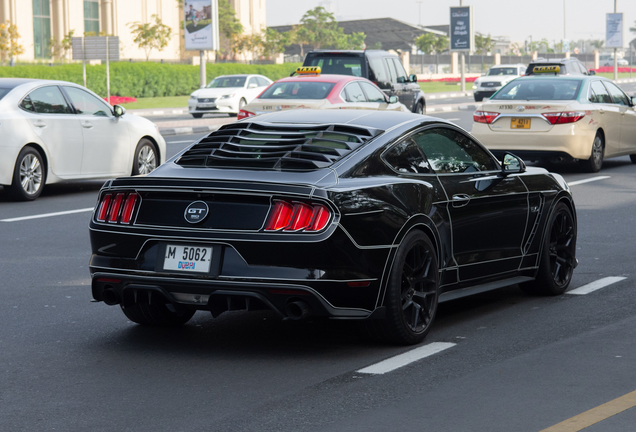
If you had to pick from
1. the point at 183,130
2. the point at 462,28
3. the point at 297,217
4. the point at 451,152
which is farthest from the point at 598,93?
the point at 462,28

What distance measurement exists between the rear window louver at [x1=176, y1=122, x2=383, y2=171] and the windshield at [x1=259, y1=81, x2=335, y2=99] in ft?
39.2

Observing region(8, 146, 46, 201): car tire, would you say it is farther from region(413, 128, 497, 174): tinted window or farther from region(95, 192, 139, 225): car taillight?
region(413, 128, 497, 174): tinted window

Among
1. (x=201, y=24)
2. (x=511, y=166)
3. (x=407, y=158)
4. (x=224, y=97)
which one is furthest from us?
(x=201, y=24)

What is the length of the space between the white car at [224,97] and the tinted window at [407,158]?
2787cm

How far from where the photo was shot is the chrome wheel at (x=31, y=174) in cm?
1300

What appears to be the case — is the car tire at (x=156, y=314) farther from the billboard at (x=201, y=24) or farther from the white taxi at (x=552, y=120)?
the billboard at (x=201, y=24)

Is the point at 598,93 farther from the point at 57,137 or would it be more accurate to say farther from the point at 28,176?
the point at 28,176

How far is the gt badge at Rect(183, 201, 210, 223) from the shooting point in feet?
18.4

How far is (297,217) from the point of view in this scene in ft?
17.9

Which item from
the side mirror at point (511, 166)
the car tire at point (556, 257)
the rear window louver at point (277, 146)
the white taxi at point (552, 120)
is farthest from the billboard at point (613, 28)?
the rear window louver at point (277, 146)

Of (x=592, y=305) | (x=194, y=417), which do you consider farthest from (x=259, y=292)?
(x=592, y=305)

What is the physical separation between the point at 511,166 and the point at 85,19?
63385 millimetres

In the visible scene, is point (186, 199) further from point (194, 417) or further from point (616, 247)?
point (616, 247)

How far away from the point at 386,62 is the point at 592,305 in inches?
730
